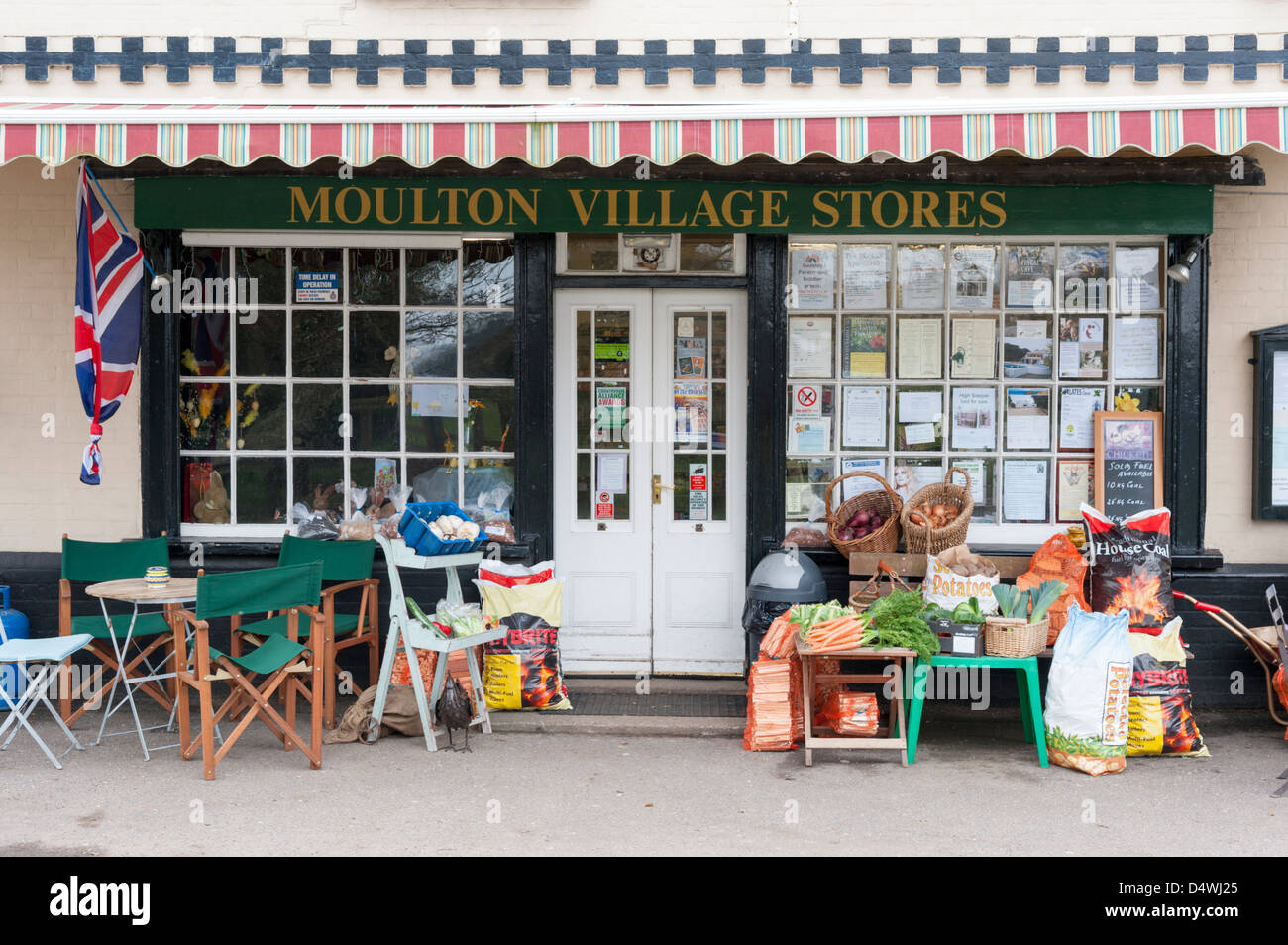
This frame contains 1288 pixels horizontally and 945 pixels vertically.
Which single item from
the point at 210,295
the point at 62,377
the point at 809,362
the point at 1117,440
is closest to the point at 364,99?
the point at 210,295

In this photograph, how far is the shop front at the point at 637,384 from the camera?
7824 millimetres

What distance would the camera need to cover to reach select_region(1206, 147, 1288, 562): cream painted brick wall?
7605 millimetres

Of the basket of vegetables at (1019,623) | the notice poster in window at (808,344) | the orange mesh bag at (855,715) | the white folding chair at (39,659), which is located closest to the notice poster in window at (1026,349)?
the notice poster in window at (808,344)

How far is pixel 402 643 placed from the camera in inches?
274

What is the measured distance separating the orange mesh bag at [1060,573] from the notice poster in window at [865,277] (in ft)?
6.20

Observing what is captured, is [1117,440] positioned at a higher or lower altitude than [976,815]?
higher

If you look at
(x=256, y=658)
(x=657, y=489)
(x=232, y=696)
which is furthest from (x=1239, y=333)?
(x=232, y=696)

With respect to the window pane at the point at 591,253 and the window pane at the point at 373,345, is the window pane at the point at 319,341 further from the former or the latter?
the window pane at the point at 591,253

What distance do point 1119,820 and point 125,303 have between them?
6.00 m

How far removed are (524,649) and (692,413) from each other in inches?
75.7

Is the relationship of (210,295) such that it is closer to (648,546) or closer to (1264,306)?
(648,546)

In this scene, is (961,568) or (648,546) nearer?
(961,568)

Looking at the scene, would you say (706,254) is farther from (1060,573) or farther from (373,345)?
(1060,573)

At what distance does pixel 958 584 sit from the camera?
665cm
